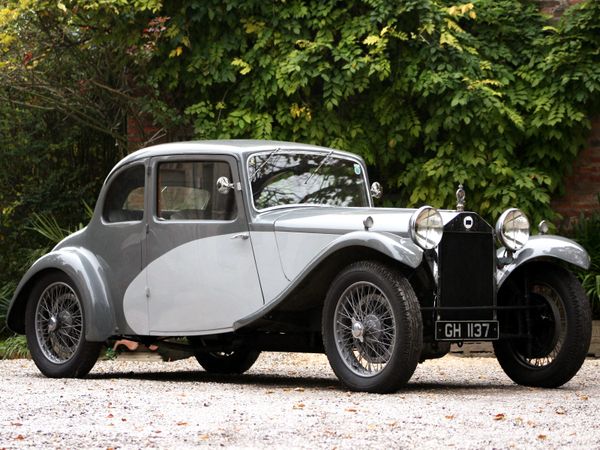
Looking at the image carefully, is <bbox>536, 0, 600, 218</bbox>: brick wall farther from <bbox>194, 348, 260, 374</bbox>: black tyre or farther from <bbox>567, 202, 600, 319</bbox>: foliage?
<bbox>194, 348, 260, 374</bbox>: black tyre

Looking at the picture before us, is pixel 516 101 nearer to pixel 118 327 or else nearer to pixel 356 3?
pixel 356 3

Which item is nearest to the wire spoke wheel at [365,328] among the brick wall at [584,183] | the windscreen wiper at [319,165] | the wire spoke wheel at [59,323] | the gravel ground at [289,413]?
the gravel ground at [289,413]

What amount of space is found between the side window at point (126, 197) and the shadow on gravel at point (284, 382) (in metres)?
1.22

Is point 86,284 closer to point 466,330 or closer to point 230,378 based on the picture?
point 230,378

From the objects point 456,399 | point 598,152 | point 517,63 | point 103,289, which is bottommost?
point 456,399

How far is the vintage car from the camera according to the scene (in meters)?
7.23

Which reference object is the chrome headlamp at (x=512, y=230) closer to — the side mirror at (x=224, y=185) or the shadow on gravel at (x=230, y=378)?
the shadow on gravel at (x=230, y=378)

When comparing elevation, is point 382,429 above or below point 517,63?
below

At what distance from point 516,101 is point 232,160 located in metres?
4.77

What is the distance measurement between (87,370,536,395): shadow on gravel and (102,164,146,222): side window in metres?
1.22

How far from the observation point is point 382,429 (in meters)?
5.70

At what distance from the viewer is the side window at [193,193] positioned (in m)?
8.20

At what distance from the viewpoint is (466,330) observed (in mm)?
7340

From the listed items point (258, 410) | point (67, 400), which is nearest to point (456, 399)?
point (258, 410)
